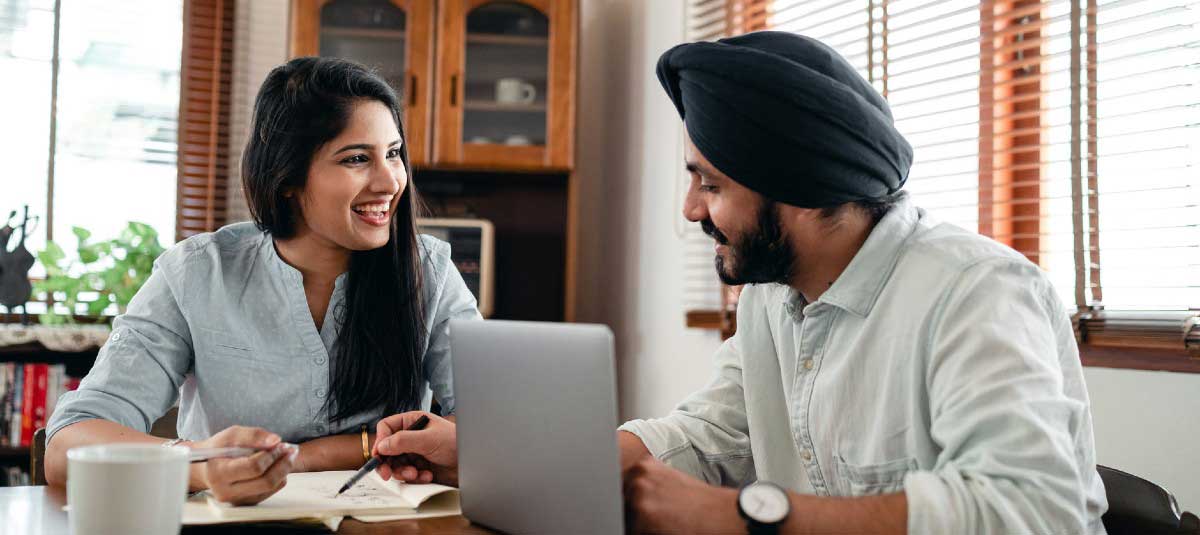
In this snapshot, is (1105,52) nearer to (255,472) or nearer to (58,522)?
(255,472)

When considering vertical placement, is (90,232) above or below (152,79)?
below

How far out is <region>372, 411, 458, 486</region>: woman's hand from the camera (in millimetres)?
1199

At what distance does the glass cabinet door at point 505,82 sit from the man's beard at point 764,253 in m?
2.01

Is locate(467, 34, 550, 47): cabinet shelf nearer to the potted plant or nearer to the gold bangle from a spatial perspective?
the potted plant

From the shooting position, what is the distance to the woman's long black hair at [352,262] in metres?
1.52

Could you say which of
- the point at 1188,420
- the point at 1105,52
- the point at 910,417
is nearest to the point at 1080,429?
the point at 910,417

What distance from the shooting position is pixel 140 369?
1429 mm

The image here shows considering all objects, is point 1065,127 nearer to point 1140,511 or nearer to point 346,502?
point 1140,511

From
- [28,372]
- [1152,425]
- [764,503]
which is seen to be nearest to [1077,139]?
[1152,425]

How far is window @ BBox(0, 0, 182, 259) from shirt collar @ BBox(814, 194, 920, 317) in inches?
113

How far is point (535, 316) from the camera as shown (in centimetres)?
353

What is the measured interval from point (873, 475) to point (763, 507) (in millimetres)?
262

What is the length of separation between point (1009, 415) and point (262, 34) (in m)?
3.17

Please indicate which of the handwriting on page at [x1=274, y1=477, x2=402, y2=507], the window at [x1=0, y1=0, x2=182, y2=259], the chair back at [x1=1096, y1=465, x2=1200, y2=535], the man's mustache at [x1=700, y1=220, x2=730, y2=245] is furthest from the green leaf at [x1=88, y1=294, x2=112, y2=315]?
the chair back at [x1=1096, y1=465, x2=1200, y2=535]
